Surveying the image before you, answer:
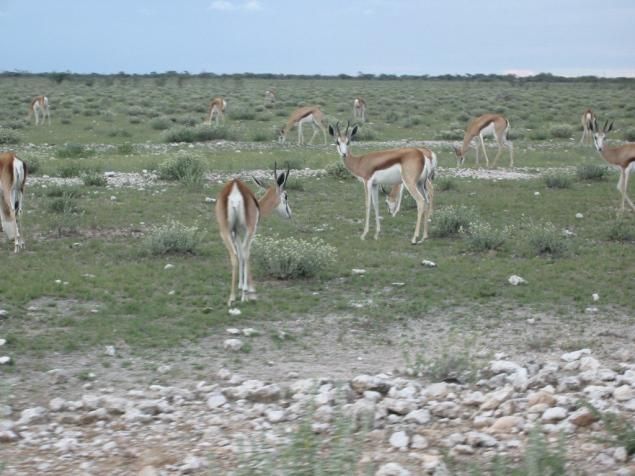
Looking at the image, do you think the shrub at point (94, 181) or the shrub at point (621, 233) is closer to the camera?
the shrub at point (621, 233)

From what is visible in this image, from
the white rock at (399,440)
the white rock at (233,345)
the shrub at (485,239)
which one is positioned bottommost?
the white rock at (233,345)

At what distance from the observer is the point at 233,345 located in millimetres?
7754

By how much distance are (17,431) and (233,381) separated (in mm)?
1733

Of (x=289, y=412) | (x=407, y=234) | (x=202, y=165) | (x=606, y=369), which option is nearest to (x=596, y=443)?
(x=606, y=369)

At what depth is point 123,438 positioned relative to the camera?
18.5 feet

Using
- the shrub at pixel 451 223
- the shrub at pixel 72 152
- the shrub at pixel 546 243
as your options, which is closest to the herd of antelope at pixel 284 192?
the shrub at pixel 451 223

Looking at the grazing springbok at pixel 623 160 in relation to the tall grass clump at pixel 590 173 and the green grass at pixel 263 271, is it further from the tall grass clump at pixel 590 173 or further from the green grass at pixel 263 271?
the tall grass clump at pixel 590 173

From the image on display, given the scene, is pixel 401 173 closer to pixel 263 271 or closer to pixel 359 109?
pixel 263 271

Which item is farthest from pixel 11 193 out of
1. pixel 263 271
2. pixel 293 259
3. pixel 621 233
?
pixel 621 233

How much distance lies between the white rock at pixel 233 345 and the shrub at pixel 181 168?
9.09 meters

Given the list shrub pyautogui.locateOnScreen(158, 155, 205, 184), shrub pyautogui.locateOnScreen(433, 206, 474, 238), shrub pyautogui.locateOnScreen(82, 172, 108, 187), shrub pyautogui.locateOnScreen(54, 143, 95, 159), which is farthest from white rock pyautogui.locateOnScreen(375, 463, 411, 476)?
shrub pyautogui.locateOnScreen(54, 143, 95, 159)

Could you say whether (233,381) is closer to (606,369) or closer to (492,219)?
(606,369)

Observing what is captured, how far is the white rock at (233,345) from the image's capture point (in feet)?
25.4

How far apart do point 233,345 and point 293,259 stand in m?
2.69
